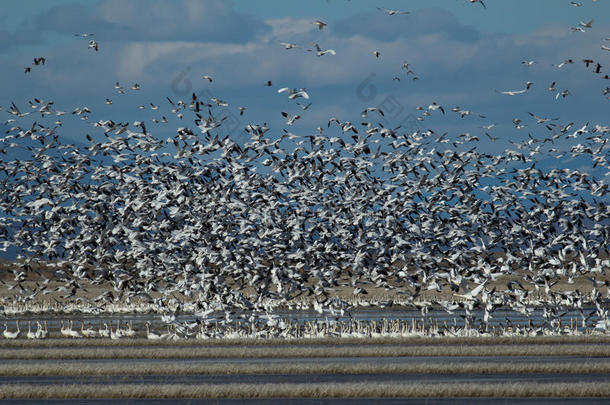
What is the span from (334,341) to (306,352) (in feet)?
17.3

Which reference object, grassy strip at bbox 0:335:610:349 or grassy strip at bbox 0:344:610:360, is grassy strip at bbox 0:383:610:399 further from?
grassy strip at bbox 0:335:610:349

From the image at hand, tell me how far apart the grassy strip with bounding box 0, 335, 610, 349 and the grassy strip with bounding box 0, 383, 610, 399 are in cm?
1645

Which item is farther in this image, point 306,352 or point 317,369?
point 306,352

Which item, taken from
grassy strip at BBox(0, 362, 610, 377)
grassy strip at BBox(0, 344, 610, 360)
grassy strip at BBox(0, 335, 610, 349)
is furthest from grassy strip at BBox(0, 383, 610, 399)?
grassy strip at BBox(0, 335, 610, 349)

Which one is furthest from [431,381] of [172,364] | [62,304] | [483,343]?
[62,304]

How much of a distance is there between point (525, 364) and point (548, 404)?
8822 mm

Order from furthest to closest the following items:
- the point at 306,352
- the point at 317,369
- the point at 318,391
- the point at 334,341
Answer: the point at 334,341 < the point at 306,352 < the point at 317,369 < the point at 318,391

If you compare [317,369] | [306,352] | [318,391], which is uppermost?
[306,352]

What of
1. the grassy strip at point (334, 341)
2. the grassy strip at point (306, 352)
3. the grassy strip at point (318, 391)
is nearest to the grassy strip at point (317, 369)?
the grassy strip at point (318, 391)

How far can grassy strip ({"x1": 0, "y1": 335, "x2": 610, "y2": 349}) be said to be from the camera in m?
48.4

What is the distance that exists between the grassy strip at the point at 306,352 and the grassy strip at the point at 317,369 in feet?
16.8

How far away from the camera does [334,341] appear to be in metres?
48.9

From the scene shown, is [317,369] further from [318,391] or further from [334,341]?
[334,341]

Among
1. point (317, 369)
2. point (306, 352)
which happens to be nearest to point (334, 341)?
point (306, 352)
